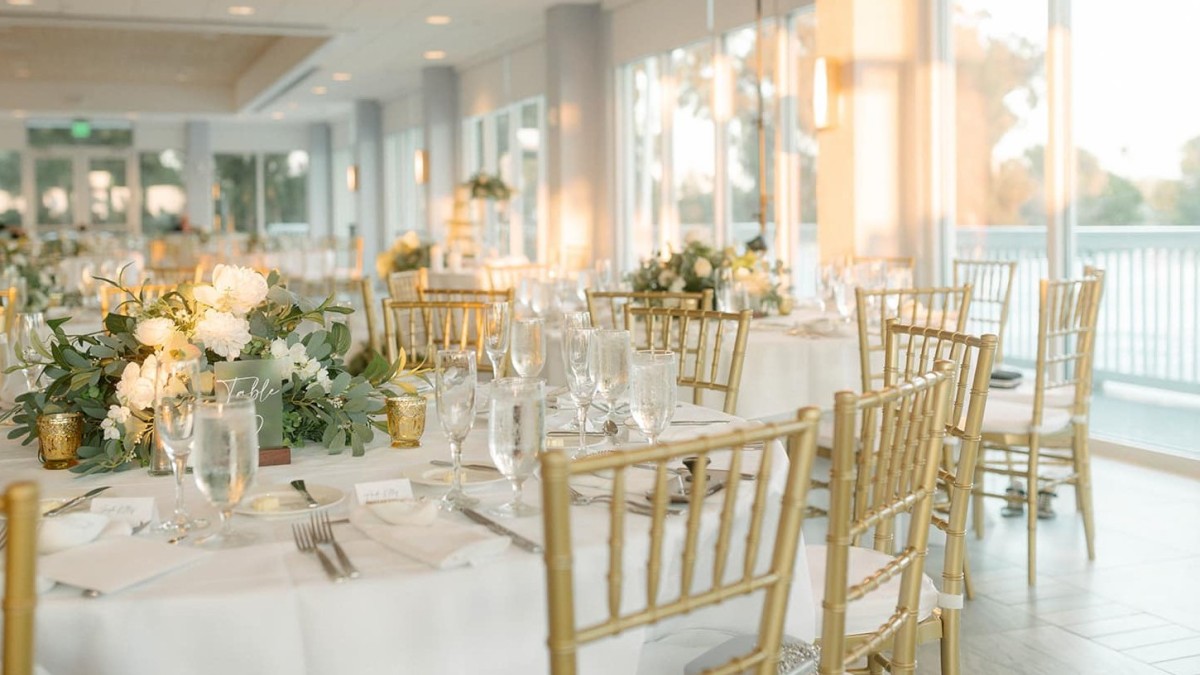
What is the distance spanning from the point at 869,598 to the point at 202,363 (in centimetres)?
128

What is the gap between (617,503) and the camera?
4.31ft

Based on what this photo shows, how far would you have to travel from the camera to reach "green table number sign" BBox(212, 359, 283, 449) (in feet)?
7.08

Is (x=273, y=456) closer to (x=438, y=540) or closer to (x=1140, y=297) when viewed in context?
(x=438, y=540)

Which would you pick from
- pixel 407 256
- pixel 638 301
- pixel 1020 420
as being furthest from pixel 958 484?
pixel 407 256

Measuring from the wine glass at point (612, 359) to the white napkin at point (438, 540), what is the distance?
2.11 feet

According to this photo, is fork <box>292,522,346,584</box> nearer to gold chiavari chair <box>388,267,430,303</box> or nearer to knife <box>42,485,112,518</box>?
knife <box>42,485,112,518</box>

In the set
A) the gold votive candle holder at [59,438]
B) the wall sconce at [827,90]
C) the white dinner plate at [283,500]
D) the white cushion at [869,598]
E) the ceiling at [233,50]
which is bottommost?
the white cushion at [869,598]

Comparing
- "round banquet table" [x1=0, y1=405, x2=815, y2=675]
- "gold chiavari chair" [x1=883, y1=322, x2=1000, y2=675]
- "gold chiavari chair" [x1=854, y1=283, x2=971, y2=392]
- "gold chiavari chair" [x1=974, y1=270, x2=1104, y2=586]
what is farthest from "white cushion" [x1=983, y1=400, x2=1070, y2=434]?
"round banquet table" [x1=0, y1=405, x2=815, y2=675]

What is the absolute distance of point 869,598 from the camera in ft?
7.27

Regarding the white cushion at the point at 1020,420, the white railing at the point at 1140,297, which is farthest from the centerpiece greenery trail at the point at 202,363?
the white railing at the point at 1140,297

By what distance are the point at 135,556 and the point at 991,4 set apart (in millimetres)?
6362

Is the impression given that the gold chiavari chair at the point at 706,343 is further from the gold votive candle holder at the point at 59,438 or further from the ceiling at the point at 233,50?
the ceiling at the point at 233,50

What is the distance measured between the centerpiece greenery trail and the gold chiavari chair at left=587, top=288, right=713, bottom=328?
151 cm

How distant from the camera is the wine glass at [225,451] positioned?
1568mm
